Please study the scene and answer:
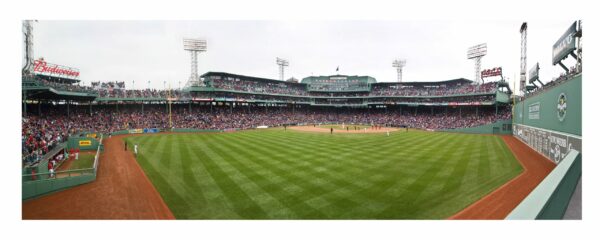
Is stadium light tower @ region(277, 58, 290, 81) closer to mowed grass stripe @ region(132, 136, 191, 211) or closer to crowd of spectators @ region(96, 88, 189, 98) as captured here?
crowd of spectators @ region(96, 88, 189, 98)

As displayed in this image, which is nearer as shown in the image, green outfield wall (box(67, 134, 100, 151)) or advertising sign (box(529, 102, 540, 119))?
advertising sign (box(529, 102, 540, 119))

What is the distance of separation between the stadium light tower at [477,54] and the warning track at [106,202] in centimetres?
6711

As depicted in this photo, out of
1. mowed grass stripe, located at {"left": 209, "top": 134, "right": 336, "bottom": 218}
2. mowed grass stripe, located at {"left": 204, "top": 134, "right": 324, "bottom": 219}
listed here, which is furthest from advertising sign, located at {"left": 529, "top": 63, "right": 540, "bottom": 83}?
mowed grass stripe, located at {"left": 204, "top": 134, "right": 324, "bottom": 219}

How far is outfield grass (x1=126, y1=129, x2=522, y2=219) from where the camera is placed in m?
9.98

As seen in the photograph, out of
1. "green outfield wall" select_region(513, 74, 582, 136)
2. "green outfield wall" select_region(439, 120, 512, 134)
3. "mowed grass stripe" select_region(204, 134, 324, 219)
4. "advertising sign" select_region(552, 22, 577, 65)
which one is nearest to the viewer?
"mowed grass stripe" select_region(204, 134, 324, 219)

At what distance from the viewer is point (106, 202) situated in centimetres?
1134

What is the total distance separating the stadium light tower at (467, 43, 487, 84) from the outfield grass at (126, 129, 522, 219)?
4529 centimetres

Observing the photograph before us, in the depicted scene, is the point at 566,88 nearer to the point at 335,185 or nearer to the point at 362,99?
the point at 335,185

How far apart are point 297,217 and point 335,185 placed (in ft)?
12.6

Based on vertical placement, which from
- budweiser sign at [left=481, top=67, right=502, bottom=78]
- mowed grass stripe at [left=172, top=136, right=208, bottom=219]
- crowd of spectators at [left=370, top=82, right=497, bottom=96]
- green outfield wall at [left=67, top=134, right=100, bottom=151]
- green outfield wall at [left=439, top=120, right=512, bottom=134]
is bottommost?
mowed grass stripe at [left=172, top=136, right=208, bottom=219]

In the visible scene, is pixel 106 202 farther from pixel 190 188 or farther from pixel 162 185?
pixel 190 188

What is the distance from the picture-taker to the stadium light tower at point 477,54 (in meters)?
56.1

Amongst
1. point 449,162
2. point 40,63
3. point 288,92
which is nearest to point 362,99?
point 288,92

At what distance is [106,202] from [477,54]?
228 ft
